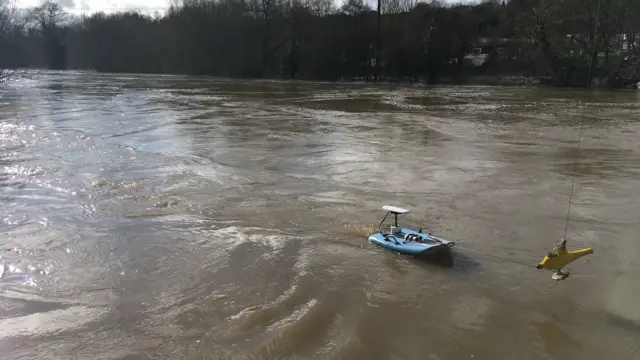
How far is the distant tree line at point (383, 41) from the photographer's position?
128ft

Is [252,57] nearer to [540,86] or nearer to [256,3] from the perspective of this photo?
[256,3]

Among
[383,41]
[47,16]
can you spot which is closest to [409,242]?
[383,41]

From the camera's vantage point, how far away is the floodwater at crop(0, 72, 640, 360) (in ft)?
15.4

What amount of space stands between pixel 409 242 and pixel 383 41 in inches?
1810

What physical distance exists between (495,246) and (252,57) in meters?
56.2

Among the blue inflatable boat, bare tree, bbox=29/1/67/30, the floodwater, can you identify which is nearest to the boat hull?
the blue inflatable boat

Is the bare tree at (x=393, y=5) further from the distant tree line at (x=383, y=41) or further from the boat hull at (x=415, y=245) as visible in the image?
the boat hull at (x=415, y=245)

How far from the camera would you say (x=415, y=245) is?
21.0 feet

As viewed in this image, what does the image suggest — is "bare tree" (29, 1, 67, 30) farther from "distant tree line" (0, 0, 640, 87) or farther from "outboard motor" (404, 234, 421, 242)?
"outboard motor" (404, 234, 421, 242)

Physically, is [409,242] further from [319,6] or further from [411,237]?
[319,6]

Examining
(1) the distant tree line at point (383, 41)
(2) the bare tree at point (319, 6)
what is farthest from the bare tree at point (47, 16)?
(2) the bare tree at point (319, 6)

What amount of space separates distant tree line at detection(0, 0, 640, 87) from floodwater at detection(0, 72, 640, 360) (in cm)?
1811

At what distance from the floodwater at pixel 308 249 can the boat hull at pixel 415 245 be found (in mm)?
188

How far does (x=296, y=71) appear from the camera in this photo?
5312 centimetres
